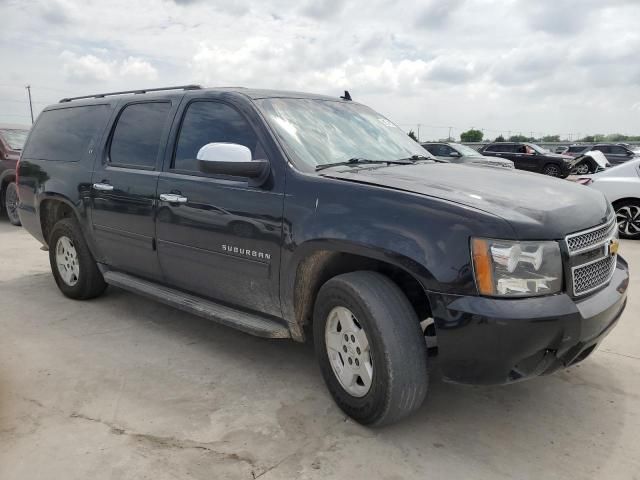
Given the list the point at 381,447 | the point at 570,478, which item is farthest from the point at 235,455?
the point at 570,478

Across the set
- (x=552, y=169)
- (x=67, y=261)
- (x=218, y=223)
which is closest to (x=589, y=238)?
(x=218, y=223)

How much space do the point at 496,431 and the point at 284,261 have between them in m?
1.46

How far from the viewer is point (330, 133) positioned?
365cm

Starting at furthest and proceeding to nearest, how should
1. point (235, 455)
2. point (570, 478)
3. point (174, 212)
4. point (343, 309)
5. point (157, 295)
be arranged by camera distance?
point (157, 295) < point (174, 212) < point (343, 309) < point (235, 455) < point (570, 478)

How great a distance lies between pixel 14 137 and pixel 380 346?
999 centimetres

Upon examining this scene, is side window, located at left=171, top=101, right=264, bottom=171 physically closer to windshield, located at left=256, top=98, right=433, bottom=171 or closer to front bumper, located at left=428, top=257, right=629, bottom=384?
windshield, located at left=256, top=98, right=433, bottom=171

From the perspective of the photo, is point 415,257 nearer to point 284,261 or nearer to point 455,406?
point 284,261

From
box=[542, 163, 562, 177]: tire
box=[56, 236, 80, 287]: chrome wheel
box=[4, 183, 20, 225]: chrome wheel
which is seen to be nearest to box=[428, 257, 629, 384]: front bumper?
box=[56, 236, 80, 287]: chrome wheel

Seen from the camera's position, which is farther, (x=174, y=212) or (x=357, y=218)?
(x=174, y=212)

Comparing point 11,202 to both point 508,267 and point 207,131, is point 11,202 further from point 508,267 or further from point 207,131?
point 508,267

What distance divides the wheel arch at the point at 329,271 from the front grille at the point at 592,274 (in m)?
0.72

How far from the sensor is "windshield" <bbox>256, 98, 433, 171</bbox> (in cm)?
337

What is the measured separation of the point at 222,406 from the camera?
10.4ft

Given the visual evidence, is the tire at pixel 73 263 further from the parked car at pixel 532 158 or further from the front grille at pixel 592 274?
the parked car at pixel 532 158
